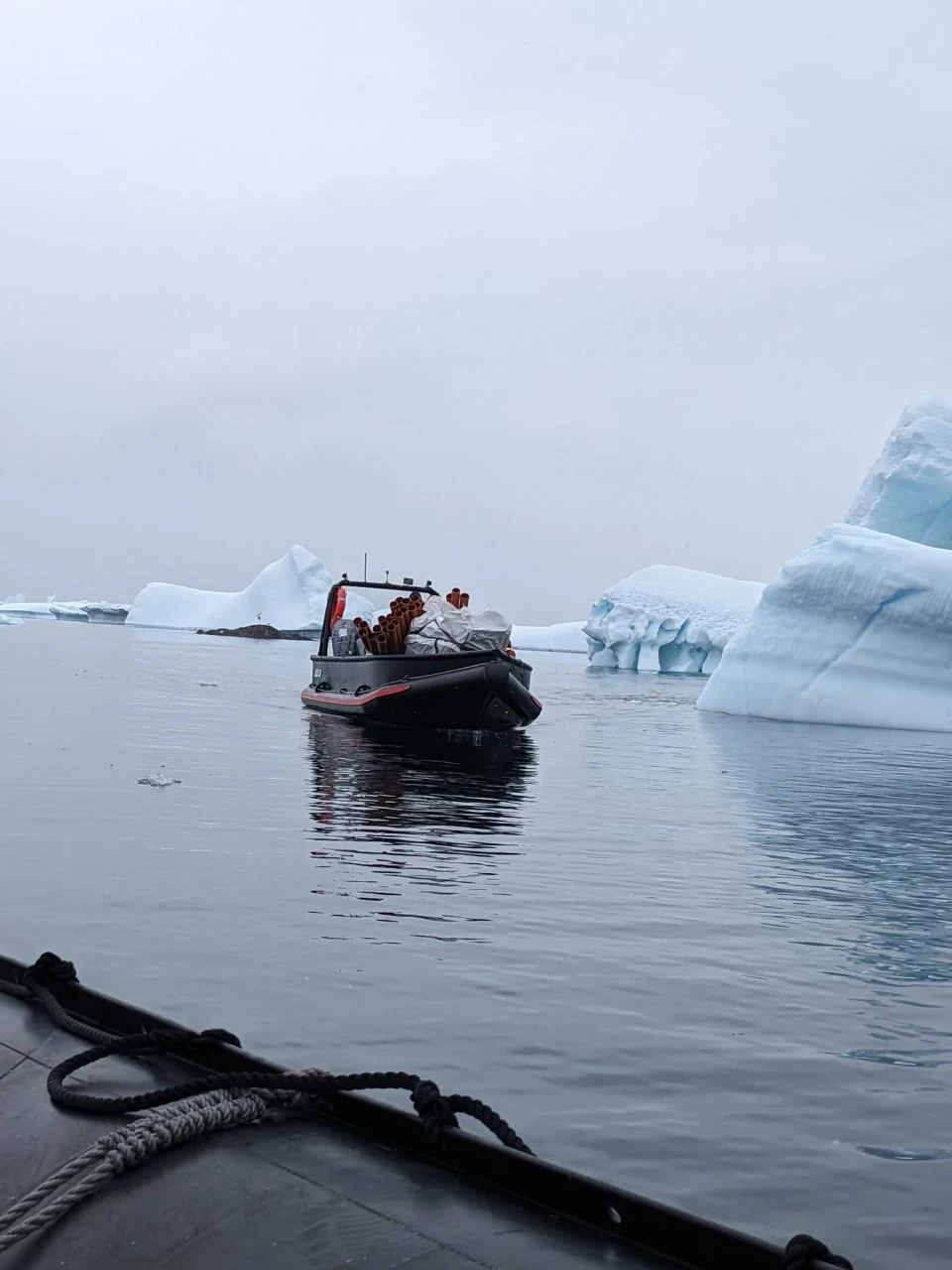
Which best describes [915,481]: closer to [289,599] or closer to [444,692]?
[444,692]

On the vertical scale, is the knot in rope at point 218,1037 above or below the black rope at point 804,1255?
above

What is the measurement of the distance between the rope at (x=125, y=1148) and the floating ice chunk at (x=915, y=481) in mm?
25871

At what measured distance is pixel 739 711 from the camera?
2439cm

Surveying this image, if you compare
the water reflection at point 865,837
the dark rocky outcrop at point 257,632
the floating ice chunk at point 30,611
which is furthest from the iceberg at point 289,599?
the water reflection at point 865,837

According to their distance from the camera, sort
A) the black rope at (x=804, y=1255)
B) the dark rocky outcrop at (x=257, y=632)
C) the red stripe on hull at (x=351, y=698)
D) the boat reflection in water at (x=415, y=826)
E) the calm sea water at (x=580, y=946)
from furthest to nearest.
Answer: the dark rocky outcrop at (x=257, y=632), the red stripe on hull at (x=351, y=698), the boat reflection in water at (x=415, y=826), the calm sea water at (x=580, y=946), the black rope at (x=804, y=1255)

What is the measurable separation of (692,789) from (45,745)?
22.9ft

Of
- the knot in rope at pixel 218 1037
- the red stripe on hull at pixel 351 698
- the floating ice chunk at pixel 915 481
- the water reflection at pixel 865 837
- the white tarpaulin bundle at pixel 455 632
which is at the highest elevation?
the floating ice chunk at pixel 915 481

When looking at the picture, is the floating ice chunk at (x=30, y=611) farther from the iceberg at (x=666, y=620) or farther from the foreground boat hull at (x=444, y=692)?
the foreground boat hull at (x=444, y=692)

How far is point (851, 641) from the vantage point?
2159 cm

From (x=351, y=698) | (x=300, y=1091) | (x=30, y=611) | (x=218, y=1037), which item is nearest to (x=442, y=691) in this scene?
(x=351, y=698)

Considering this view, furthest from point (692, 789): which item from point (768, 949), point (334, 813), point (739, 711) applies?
point (739, 711)

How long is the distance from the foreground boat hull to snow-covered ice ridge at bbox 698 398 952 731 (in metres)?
7.53

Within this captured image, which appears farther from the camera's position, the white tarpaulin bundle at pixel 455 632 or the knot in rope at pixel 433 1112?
the white tarpaulin bundle at pixel 455 632

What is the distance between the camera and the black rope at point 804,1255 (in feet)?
5.89
